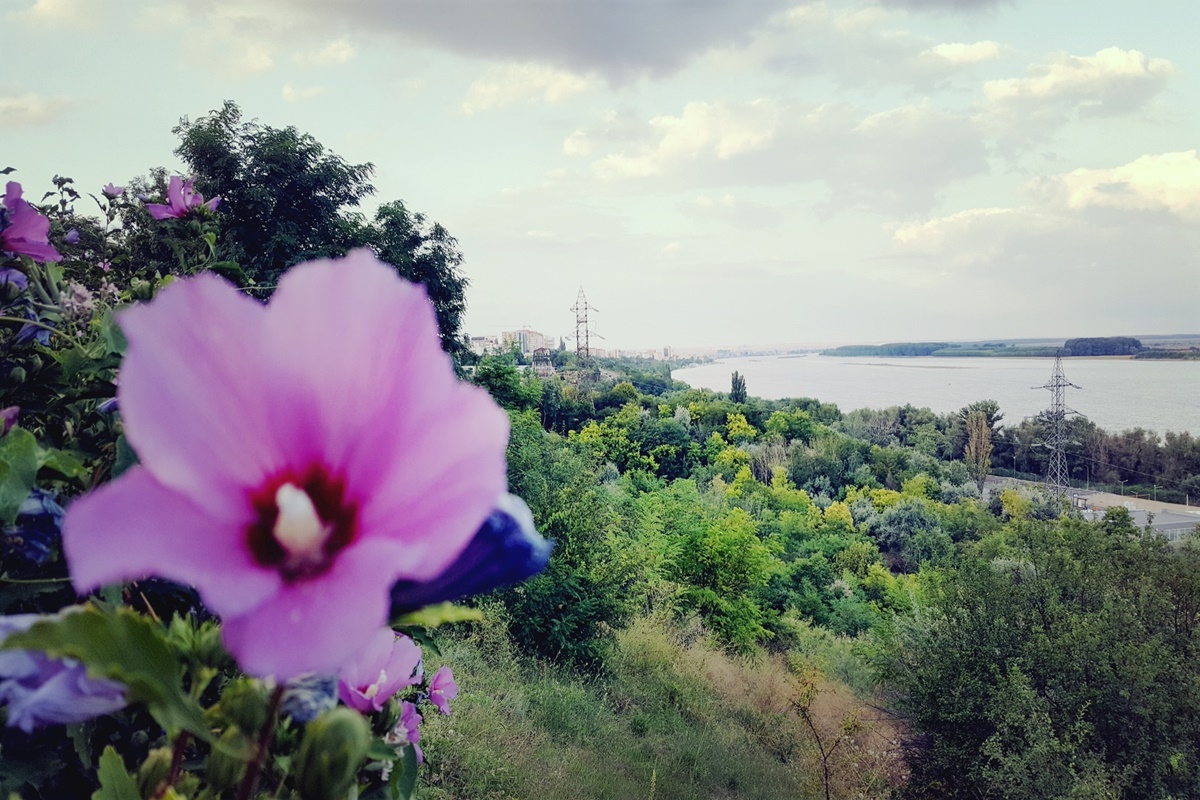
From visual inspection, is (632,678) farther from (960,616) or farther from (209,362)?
(209,362)

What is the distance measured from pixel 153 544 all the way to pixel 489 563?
13 cm

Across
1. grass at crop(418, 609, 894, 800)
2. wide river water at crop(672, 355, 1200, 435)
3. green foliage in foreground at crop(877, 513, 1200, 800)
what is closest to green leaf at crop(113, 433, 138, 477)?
grass at crop(418, 609, 894, 800)

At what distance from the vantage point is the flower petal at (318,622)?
9.0 inches

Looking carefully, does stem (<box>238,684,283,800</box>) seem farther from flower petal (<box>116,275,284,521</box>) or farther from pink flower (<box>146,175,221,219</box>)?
pink flower (<box>146,175,221,219</box>)

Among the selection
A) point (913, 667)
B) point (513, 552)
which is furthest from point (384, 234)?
point (513, 552)

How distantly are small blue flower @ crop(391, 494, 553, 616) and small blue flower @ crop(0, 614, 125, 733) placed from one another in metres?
0.12

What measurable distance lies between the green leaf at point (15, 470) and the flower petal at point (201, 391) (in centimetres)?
34

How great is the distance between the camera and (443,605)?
309mm

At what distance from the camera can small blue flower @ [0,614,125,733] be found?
0.28 meters

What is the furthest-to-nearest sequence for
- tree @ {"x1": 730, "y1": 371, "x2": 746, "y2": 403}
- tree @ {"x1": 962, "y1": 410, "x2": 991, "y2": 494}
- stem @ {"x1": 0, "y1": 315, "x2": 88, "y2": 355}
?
tree @ {"x1": 730, "y1": 371, "x2": 746, "y2": 403}
tree @ {"x1": 962, "y1": 410, "x2": 991, "y2": 494}
stem @ {"x1": 0, "y1": 315, "x2": 88, "y2": 355}

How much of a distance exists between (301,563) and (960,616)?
36.2ft

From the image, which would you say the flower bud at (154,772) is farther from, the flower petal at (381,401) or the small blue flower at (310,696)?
the flower petal at (381,401)

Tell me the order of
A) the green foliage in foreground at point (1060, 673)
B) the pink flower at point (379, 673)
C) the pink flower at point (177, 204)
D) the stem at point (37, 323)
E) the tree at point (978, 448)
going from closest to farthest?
the pink flower at point (379, 673) → the stem at point (37, 323) → the pink flower at point (177, 204) → the green foliage in foreground at point (1060, 673) → the tree at point (978, 448)

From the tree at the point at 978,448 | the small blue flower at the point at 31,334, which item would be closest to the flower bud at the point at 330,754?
the small blue flower at the point at 31,334
